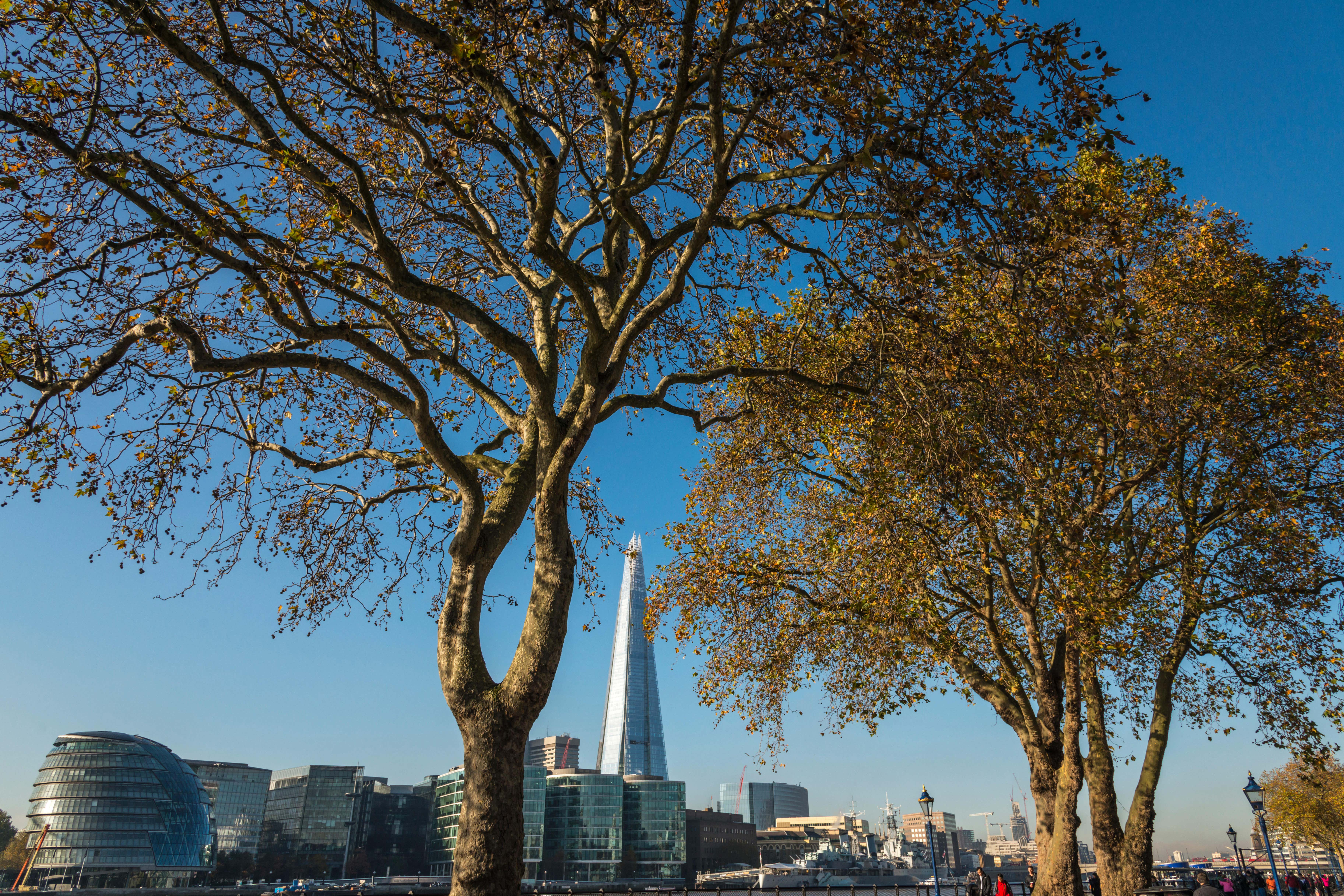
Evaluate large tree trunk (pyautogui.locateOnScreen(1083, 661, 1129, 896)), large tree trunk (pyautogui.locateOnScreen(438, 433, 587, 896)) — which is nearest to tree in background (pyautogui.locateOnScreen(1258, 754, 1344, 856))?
large tree trunk (pyautogui.locateOnScreen(1083, 661, 1129, 896))

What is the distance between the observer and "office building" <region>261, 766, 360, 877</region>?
11656 centimetres

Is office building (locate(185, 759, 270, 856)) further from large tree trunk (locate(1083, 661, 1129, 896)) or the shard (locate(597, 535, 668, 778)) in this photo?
large tree trunk (locate(1083, 661, 1129, 896))

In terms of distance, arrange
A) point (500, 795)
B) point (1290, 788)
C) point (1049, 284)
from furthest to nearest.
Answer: point (1290, 788) → point (1049, 284) → point (500, 795)

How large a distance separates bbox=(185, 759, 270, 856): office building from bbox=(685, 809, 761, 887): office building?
76.3 meters

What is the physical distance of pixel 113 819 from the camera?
302ft

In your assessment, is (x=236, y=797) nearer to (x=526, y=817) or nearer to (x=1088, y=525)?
(x=526, y=817)

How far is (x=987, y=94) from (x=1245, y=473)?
10865mm

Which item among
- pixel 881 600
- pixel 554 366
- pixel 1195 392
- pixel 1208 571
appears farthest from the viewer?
pixel 1208 571

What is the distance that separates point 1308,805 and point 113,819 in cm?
11798

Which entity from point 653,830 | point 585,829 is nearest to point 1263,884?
point 653,830

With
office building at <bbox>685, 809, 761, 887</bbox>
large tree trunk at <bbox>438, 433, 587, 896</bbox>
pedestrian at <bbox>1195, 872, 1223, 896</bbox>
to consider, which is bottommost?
office building at <bbox>685, 809, 761, 887</bbox>

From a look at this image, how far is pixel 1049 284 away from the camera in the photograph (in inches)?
314

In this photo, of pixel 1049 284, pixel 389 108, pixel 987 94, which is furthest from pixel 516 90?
pixel 1049 284

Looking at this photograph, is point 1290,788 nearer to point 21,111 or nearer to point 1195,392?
point 1195,392
